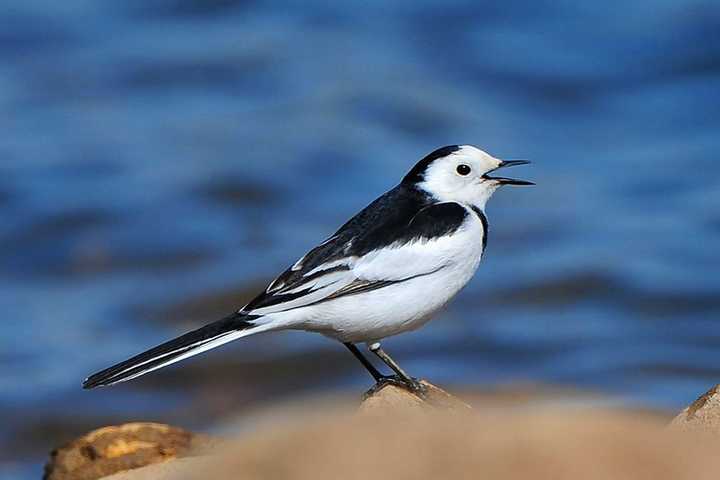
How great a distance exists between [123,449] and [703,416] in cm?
319

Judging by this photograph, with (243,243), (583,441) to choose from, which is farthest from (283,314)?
(243,243)

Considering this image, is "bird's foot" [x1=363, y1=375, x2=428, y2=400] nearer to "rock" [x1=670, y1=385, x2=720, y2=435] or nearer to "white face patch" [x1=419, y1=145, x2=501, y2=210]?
"white face patch" [x1=419, y1=145, x2=501, y2=210]

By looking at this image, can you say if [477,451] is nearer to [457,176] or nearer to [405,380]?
[405,380]

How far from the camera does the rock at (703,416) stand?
6465 mm

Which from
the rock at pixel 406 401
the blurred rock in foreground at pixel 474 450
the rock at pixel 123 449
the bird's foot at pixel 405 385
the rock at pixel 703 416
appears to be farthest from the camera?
the rock at pixel 123 449

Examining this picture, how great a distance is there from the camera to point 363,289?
7.84 meters

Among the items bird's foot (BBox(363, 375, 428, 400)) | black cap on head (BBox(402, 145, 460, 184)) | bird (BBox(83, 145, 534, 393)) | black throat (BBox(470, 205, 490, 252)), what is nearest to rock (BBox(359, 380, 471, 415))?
bird's foot (BBox(363, 375, 428, 400))

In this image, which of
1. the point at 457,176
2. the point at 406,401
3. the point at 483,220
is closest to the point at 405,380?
the point at 406,401

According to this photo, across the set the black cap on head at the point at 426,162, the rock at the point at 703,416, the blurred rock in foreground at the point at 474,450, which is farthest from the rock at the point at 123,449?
the blurred rock in foreground at the point at 474,450

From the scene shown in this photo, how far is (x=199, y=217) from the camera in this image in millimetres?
19688

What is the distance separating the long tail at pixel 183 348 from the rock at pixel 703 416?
2.08m

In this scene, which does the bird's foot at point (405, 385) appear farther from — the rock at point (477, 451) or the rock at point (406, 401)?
the rock at point (477, 451)

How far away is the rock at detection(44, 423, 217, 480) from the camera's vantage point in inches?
330

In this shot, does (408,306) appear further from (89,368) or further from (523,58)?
(523,58)
